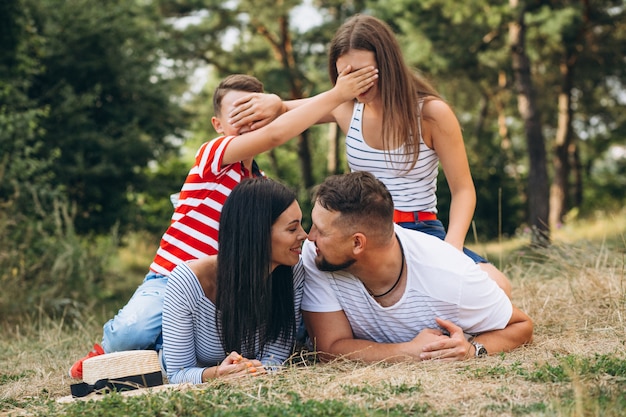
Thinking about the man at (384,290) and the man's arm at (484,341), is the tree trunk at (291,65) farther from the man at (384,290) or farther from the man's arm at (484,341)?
the man at (384,290)

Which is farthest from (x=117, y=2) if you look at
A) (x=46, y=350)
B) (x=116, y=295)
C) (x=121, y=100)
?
(x=46, y=350)

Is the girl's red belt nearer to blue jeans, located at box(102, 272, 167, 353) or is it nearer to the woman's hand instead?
the woman's hand

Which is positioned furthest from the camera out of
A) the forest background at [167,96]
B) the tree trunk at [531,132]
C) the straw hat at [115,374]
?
the tree trunk at [531,132]

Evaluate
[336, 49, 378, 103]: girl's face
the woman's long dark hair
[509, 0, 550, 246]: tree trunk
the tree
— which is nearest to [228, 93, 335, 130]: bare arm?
[336, 49, 378, 103]: girl's face

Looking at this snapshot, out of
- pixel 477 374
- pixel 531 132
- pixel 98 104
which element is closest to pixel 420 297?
pixel 477 374

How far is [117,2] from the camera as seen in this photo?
1198 cm

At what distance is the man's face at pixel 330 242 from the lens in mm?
3441

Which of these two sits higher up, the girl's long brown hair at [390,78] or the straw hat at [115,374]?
the girl's long brown hair at [390,78]

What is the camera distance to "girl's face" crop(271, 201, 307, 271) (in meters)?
3.48

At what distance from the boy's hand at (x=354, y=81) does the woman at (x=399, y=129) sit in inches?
2.3

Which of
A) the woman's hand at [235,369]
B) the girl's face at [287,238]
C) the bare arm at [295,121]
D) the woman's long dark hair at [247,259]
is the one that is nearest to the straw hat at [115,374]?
the woman's hand at [235,369]

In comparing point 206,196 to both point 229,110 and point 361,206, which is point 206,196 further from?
point 361,206

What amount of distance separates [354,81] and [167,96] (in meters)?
8.36

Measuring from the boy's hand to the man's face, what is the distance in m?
0.66
